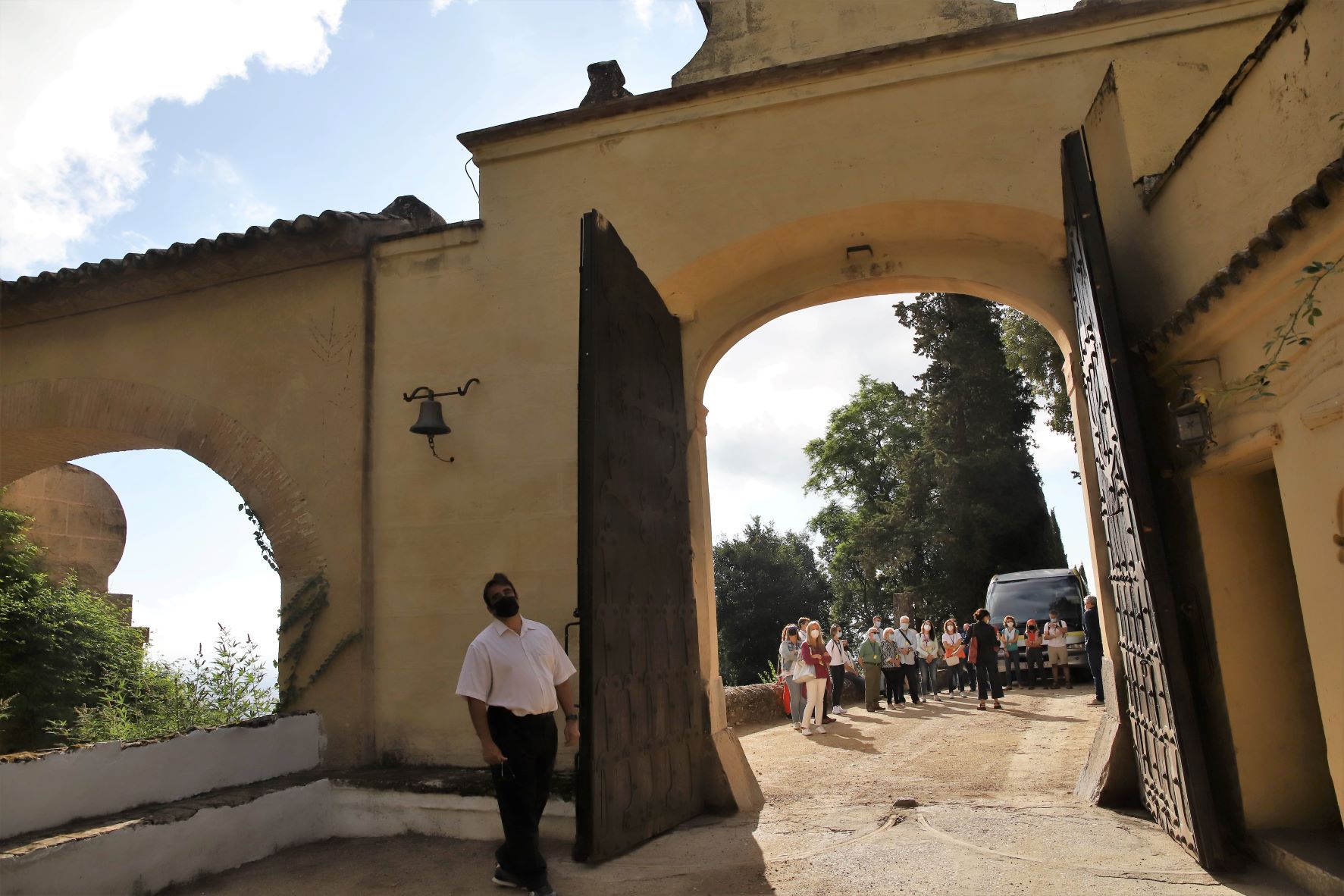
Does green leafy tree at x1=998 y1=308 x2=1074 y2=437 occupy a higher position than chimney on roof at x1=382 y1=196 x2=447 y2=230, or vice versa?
green leafy tree at x1=998 y1=308 x2=1074 y2=437

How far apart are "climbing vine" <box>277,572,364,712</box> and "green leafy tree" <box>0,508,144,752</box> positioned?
473 cm

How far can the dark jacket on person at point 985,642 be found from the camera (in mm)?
12071

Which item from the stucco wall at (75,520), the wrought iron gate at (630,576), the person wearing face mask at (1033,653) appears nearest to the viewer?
the wrought iron gate at (630,576)

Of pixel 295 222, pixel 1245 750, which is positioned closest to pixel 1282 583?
pixel 1245 750

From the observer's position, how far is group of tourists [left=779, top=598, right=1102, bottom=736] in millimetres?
11281

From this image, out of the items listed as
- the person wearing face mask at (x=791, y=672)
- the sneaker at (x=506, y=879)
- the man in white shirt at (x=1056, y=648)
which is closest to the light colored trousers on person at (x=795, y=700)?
the person wearing face mask at (x=791, y=672)

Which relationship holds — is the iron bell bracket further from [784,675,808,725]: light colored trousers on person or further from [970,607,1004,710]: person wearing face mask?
[970,607,1004,710]: person wearing face mask

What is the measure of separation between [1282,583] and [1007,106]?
11.1 ft

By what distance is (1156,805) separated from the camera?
4.80m

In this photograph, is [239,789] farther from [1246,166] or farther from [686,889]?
[1246,166]

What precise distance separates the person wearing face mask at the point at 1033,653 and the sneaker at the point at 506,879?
1260 centimetres

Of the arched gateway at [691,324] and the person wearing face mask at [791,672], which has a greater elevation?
the arched gateway at [691,324]

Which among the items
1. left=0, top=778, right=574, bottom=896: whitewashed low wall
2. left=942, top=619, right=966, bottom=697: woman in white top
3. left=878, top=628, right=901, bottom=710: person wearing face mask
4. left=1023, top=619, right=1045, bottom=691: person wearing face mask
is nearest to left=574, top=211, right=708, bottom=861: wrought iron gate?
left=0, top=778, right=574, bottom=896: whitewashed low wall

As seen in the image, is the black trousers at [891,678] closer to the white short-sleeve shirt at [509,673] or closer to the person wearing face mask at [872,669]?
the person wearing face mask at [872,669]
